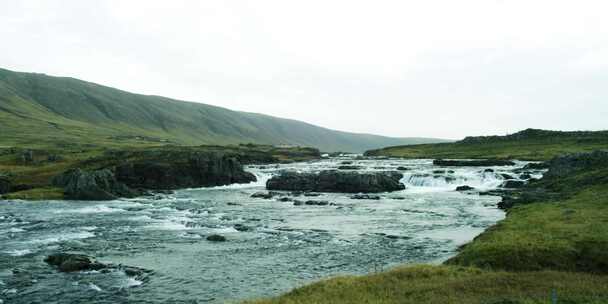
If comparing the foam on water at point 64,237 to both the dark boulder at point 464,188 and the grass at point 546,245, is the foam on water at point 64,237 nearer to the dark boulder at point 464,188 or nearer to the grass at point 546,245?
the grass at point 546,245

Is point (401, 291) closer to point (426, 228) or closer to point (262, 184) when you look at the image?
point (426, 228)

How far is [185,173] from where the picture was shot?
120750 mm

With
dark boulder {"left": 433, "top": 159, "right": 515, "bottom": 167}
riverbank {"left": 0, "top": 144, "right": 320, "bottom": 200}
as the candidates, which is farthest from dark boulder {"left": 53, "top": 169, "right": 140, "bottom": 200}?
dark boulder {"left": 433, "top": 159, "right": 515, "bottom": 167}

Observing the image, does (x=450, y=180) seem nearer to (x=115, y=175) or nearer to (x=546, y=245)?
(x=115, y=175)

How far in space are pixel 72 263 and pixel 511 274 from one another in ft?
103

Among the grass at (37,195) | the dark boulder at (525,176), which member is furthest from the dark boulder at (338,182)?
the grass at (37,195)

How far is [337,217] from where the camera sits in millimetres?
69500

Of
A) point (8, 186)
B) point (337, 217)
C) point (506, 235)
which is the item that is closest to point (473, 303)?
point (506, 235)

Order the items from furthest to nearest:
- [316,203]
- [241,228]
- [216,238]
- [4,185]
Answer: [4,185], [316,203], [241,228], [216,238]

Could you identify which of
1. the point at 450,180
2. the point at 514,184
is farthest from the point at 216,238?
the point at 450,180

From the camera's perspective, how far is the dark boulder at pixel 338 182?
10706cm

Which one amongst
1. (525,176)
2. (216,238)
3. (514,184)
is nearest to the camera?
(216,238)

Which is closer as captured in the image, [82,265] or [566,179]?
[82,265]

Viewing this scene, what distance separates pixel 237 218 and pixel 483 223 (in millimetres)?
30816
